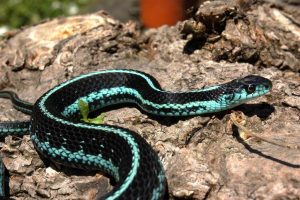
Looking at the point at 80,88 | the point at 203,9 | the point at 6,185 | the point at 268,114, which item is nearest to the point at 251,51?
the point at 203,9

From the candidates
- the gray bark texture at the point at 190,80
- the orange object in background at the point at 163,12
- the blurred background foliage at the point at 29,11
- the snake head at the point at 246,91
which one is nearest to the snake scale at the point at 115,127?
the snake head at the point at 246,91

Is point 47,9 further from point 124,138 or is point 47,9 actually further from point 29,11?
point 124,138

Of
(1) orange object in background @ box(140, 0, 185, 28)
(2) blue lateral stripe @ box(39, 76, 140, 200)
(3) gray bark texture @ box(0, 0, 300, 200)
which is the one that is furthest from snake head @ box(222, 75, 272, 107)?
(1) orange object in background @ box(140, 0, 185, 28)

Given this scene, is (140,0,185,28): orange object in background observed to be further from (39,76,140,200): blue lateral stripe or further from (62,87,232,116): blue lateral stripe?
(39,76,140,200): blue lateral stripe

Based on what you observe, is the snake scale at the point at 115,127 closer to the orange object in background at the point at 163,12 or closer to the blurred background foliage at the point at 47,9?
the orange object in background at the point at 163,12

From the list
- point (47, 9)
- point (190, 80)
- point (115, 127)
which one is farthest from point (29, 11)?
point (115, 127)

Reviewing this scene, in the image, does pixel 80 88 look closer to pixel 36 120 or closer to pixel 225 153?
pixel 36 120
